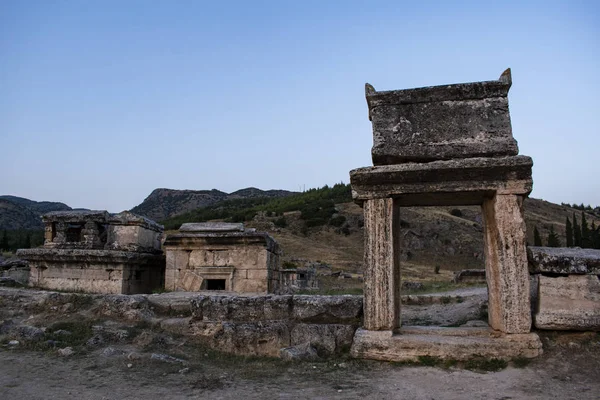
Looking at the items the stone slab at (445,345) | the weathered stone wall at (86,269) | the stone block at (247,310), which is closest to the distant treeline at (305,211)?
the weathered stone wall at (86,269)

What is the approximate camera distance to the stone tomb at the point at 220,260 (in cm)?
1062

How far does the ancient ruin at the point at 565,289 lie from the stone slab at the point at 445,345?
55 centimetres

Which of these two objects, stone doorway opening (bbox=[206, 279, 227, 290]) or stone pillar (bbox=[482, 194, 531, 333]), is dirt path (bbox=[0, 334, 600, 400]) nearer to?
stone pillar (bbox=[482, 194, 531, 333])

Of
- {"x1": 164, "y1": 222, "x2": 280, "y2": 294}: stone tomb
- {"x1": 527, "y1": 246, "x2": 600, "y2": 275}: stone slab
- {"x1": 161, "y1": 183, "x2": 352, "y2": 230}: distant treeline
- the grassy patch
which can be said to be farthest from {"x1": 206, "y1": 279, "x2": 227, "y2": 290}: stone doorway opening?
{"x1": 161, "y1": 183, "x2": 352, "y2": 230}: distant treeline

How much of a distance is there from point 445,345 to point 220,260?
21.9 ft

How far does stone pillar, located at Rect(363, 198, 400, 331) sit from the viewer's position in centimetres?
538

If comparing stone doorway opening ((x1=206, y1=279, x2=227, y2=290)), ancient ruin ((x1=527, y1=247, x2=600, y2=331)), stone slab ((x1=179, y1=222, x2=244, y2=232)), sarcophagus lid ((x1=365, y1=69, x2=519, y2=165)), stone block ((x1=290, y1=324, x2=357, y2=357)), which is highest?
sarcophagus lid ((x1=365, y1=69, x2=519, y2=165))

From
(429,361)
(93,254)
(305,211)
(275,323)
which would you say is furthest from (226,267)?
(305,211)

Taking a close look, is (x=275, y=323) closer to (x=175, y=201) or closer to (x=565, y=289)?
(x=565, y=289)

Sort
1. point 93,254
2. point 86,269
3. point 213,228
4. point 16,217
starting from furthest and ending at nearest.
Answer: point 16,217, point 213,228, point 86,269, point 93,254

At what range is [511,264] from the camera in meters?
5.21

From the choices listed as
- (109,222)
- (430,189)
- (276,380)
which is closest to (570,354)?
(430,189)

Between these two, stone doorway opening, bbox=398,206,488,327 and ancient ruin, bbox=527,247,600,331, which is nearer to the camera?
ancient ruin, bbox=527,247,600,331

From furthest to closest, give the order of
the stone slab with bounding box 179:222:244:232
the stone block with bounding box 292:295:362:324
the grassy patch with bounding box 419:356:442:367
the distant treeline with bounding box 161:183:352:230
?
1. the distant treeline with bounding box 161:183:352:230
2. the stone slab with bounding box 179:222:244:232
3. the stone block with bounding box 292:295:362:324
4. the grassy patch with bounding box 419:356:442:367
